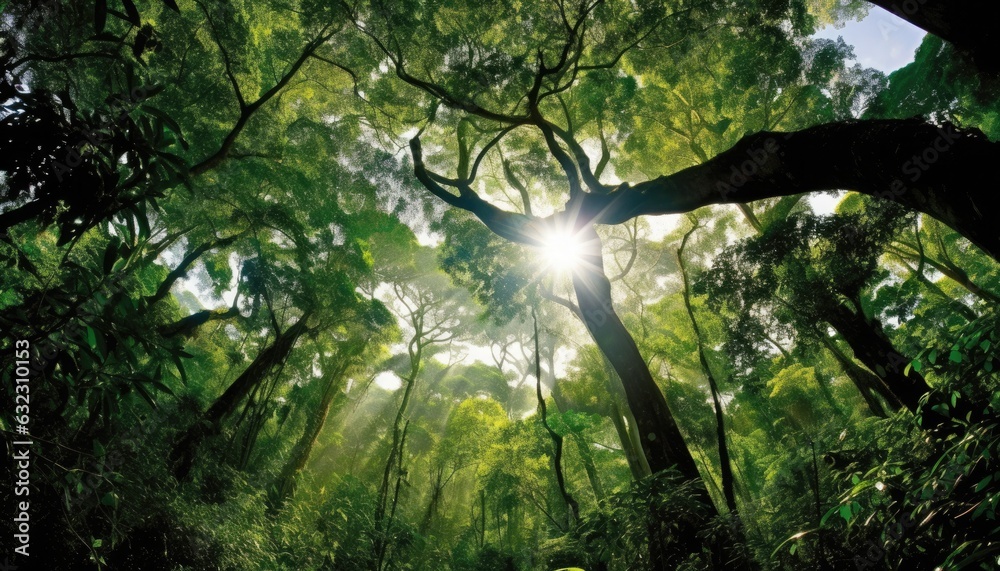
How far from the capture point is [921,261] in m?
10.5

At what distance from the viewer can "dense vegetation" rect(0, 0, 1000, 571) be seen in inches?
62.9

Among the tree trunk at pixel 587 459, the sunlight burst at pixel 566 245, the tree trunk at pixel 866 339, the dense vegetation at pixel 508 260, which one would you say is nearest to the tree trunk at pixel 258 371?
the dense vegetation at pixel 508 260

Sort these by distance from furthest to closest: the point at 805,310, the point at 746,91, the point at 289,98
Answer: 1. the point at 289,98
2. the point at 746,91
3. the point at 805,310

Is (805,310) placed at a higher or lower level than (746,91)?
lower

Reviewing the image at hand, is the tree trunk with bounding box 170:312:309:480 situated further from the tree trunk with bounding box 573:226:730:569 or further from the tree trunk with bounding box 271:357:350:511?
the tree trunk with bounding box 573:226:730:569

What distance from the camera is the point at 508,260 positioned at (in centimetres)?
872

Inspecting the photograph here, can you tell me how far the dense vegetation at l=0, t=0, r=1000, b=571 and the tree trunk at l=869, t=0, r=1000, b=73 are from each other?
0.03 m

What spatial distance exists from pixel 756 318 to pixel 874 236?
1.79 meters

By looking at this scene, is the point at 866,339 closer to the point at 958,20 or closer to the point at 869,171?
the point at 869,171

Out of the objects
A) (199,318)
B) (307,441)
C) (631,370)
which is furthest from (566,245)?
(307,441)

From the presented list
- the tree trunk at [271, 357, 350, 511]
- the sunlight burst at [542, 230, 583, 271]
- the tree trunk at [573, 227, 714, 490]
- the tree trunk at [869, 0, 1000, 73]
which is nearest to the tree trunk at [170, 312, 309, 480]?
the tree trunk at [271, 357, 350, 511]

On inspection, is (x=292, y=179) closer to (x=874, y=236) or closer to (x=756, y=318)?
(x=756, y=318)

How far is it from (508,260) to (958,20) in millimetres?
6742

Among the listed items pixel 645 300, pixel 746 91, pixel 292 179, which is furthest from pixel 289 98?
pixel 645 300
